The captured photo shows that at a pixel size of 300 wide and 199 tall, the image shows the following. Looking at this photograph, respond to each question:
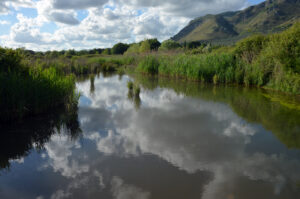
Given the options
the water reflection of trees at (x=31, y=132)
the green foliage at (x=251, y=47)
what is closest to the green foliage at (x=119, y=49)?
the green foliage at (x=251, y=47)

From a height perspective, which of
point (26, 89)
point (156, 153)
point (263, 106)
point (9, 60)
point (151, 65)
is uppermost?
point (9, 60)

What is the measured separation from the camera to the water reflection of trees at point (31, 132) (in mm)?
4781

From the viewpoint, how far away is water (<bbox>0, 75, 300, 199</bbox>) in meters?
3.55

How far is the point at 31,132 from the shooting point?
5.77 meters

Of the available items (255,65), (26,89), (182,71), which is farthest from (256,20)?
(26,89)

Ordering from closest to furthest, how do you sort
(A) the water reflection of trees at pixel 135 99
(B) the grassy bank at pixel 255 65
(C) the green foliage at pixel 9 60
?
(C) the green foliage at pixel 9 60
(A) the water reflection of trees at pixel 135 99
(B) the grassy bank at pixel 255 65

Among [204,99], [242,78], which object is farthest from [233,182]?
[242,78]

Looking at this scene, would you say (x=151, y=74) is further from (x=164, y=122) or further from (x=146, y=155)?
(x=146, y=155)

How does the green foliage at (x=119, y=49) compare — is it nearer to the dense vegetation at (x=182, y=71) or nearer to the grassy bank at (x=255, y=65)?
the dense vegetation at (x=182, y=71)

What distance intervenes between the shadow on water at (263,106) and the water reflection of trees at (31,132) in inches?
200

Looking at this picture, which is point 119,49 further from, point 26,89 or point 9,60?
point 26,89

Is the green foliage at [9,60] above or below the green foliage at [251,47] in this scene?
below

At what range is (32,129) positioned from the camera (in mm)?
5934

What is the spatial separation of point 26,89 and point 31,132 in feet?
4.24
